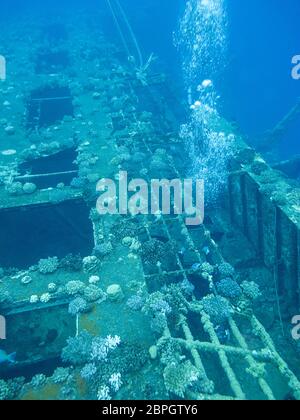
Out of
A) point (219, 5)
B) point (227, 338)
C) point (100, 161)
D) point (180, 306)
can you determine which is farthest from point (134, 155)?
point (219, 5)

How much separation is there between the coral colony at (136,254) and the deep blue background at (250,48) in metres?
11.0

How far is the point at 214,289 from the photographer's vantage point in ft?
22.4

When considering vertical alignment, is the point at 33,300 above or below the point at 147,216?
below

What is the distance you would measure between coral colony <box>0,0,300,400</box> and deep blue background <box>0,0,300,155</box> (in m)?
11.0

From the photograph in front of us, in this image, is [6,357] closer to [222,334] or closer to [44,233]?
[44,233]

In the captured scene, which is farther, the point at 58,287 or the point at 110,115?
the point at 110,115

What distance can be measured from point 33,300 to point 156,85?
42.8 ft

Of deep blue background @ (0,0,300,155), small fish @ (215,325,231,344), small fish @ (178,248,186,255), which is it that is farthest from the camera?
deep blue background @ (0,0,300,155)

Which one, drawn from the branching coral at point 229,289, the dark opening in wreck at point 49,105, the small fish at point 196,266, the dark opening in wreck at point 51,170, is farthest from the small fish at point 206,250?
the dark opening in wreck at point 49,105

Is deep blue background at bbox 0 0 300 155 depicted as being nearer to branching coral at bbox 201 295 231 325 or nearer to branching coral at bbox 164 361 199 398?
branching coral at bbox 201 295 231 325

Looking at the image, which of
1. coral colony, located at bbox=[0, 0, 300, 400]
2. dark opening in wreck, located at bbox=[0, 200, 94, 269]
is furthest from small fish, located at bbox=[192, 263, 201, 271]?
dark opening in wreck, located at bbox=[0, 200, 94, 269]

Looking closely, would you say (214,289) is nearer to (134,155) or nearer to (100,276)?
(100,276)

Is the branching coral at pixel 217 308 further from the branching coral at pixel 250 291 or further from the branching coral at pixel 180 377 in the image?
the branching coral at pixel 180 377

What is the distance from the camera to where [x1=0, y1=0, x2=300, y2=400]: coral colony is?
5.44m
